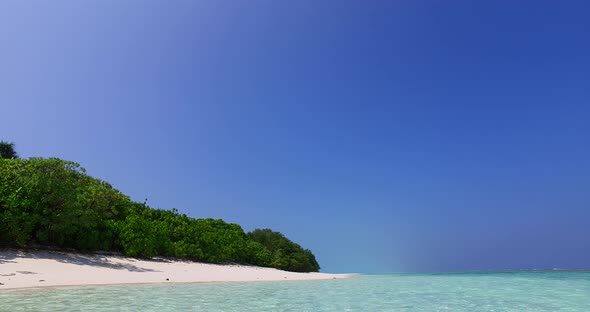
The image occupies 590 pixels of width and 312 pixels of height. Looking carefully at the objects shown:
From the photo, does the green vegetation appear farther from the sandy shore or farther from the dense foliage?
the dense foliage

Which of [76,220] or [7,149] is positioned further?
[7,149]

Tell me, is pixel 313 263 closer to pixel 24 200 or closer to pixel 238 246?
pixel 238 246

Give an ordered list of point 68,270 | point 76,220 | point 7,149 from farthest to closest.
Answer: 1. point 7,149
2. point 76,220
3. point 68,270

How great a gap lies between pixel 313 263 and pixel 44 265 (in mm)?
58534

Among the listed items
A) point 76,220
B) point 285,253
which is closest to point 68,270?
point 76,220

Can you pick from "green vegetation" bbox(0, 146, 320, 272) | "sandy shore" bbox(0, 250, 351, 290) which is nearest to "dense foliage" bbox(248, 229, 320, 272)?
"green vegetation" bbox(0, 146, 320, 272)

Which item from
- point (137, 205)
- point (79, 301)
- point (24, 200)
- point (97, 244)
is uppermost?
point (137, 205)

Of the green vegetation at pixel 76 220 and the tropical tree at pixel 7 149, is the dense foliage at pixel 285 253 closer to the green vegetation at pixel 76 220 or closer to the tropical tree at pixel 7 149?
the green vegetation at pixel 76 220

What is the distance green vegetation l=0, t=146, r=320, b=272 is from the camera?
24281mm

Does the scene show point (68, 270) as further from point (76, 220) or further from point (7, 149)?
point (7, 149)

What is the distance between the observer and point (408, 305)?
1411 centimetres

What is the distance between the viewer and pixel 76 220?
26.2 metres

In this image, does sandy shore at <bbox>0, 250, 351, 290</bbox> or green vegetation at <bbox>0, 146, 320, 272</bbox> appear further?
green vegetation at <bbox>0, 146, 320, 272</bbox>

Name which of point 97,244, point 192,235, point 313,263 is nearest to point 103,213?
point 97,244
